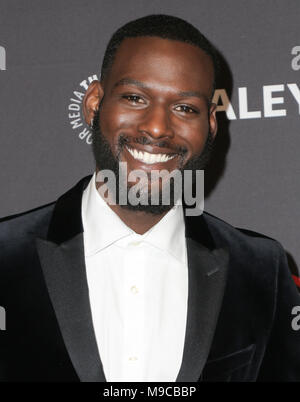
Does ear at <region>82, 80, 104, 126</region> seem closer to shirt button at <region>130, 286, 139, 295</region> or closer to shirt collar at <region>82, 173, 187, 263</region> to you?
shirt collar at <region>82, 173, 187, 263</region>

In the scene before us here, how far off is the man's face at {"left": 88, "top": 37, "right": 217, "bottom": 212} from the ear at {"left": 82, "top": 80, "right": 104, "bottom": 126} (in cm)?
6

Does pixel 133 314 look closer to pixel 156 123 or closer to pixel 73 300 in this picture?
pixel 73 300

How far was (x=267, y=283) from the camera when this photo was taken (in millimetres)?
1362

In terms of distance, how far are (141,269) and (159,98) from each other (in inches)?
13.9

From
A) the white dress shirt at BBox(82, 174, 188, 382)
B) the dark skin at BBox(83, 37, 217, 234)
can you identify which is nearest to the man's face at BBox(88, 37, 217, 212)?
the dark skin at BBox(83, 37, 217, 234)

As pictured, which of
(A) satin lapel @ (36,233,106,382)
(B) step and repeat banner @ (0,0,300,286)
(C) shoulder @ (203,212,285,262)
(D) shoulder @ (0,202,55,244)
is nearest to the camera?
(A) satin lapel @ (36,233,106,382)

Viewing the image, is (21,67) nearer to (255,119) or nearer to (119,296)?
(255,119)

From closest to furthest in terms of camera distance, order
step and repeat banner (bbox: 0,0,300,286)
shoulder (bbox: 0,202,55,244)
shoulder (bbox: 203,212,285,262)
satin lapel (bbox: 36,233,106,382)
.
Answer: satin lapel (bbox: 36,233,106,382)
shoulder (bbox: 0,202,55,244)
shoulder (bbox: 203,212,285,262)
step and repeat banner (bbox: 0,0,300,286)

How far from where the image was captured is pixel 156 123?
1222mm

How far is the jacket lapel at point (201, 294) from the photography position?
1.22m

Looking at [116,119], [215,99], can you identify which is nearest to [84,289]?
[116,119]

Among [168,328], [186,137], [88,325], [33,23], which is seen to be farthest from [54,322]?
[33,23]

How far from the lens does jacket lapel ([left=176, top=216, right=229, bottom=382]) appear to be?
1.22m
